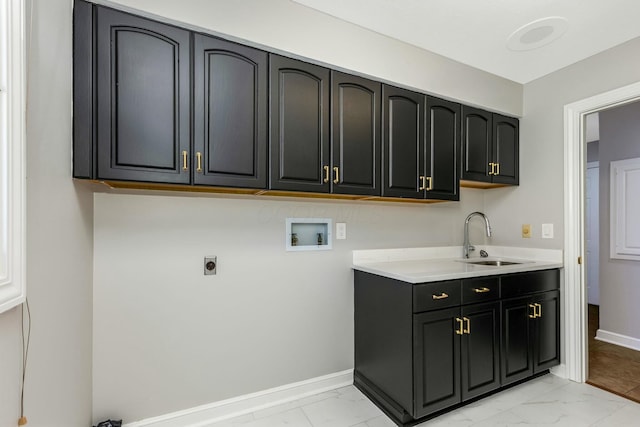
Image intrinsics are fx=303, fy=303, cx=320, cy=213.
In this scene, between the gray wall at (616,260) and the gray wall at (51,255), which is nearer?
the gray wall at (51,255)

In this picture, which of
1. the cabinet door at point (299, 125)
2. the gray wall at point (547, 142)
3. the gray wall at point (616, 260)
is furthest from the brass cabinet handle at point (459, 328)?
the gray wall at point (616, 260)

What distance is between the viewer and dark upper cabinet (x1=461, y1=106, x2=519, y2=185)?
2.38 m

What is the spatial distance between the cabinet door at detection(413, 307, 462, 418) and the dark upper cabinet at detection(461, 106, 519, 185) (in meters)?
1.16

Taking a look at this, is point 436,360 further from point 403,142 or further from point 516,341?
point 403,142

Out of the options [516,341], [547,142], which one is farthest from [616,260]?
[516,341]

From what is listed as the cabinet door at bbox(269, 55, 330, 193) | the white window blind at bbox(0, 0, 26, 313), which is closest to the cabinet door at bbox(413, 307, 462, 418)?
the cabinet door at bbox(269, 55, 330, 193)

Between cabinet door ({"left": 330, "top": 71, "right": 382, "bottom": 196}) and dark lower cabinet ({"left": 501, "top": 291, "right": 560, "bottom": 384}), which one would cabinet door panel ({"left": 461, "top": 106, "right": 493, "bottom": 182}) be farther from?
dark lower cabinet ({"left": 501, "top": 291, "right": 560, "bottom": 384})

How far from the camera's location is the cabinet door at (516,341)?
80.8 inches

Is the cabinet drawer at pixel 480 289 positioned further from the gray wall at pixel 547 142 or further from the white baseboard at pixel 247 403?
the white baseboard at pixel 247 403

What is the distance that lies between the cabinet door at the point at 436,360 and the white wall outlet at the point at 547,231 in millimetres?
1258

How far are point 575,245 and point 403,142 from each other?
1.59 m

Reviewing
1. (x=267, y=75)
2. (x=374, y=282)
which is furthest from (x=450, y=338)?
(x=267, y=75)

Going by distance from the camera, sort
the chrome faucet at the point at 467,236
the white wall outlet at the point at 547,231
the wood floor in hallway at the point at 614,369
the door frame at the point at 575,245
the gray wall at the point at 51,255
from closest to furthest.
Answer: the gray wall at the point at 51,255 → the wood floor in hallway at the point at 614,369 → the door frame at the point at 575,245 → the white wall outlet at the point at 547,231 → the chrome faucet at the point at 467,236

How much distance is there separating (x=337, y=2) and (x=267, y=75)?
607 mm
